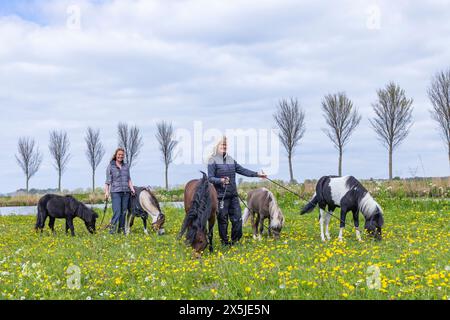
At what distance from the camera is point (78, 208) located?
48.4ft

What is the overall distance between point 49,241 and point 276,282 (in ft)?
28.9

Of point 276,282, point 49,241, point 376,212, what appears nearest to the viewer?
point 276,282

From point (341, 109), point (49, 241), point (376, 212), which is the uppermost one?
point (341, 109)

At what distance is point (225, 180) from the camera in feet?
35.6

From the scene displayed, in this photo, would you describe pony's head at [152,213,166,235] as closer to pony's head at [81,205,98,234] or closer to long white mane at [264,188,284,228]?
pony's head at [81,205,98,234]

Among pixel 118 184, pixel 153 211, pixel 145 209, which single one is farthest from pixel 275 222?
pixel 118 184

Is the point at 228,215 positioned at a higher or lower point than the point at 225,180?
lower

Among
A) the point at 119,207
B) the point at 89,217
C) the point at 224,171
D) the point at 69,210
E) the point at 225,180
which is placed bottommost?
the point at 89,217

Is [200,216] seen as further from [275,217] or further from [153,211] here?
[153,211]

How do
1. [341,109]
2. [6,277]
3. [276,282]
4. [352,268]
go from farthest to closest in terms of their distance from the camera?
[341,109]
[6,277]
[352,268]
[276,282]

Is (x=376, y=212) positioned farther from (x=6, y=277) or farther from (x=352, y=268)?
(x=6, y=277)

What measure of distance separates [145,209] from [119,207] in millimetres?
850
